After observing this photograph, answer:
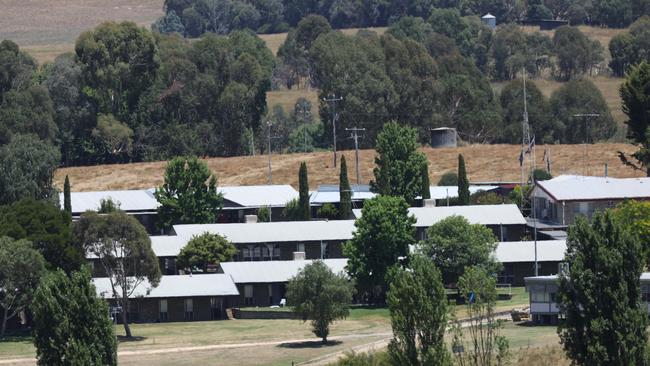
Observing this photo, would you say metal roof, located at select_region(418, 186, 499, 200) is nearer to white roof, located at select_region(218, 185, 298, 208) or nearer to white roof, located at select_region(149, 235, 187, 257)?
white roof, located at select_region(218, 185, 298, 208)

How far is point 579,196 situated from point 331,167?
4199 centimetres

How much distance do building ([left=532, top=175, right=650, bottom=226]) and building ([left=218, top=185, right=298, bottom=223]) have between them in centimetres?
2021

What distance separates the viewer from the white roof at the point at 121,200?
141 m

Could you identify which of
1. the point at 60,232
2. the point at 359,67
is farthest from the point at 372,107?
the point at 60,232

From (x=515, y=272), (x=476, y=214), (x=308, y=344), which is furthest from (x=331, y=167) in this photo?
(x=308, y=344)

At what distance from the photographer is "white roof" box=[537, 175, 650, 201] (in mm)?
129250

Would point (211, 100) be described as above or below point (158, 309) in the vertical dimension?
above

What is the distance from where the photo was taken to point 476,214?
130m

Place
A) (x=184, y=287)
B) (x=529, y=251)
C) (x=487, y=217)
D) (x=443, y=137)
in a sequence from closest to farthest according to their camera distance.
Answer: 1. (x=184, y=287)
2. (x=529, y=251)
3. (x=487, y=217)
4. (x=443, y=137)

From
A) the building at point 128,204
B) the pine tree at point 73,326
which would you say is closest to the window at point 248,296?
Answer: the building at point 128,204

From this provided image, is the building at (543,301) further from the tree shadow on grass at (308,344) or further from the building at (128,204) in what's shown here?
the building at (128,204)

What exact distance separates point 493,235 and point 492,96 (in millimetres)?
78949

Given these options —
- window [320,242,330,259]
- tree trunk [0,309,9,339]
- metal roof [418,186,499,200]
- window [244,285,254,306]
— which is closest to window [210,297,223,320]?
window [244,285,254,306]

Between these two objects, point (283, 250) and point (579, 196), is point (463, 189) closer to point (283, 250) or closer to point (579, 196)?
point (579, 196)
